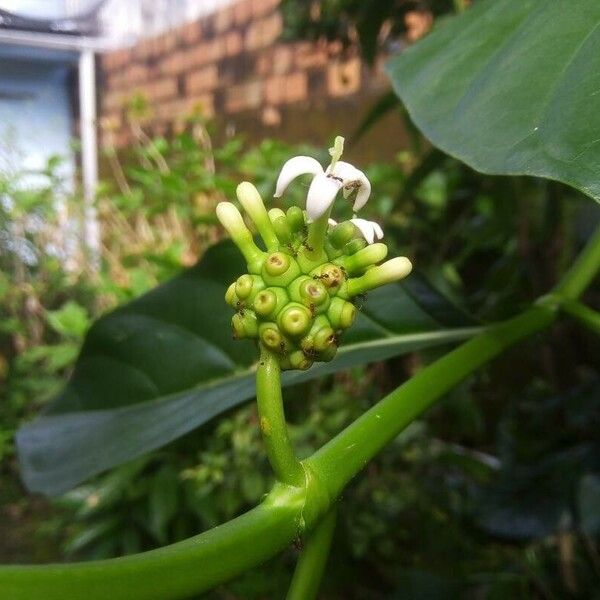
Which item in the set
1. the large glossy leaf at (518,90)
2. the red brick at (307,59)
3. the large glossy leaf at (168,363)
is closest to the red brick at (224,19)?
the red brick at (307,59)

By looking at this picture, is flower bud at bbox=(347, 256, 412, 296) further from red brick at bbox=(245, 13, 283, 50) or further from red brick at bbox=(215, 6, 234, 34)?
red brick at bbox=(215, 6, 234, 34)

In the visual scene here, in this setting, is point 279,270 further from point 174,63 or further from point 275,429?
point 174,63

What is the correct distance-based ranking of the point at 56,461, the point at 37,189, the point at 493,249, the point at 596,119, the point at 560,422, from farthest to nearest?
the point at 37,189 → the point at 493,249 → the point at 560,422 → the point at 56,461 → the point at 596,119

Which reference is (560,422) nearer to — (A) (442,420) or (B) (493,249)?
(B) (493,249)

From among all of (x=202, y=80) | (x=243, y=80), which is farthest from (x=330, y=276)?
(x=202, y=80)

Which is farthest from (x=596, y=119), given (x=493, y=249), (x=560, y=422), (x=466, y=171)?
(x=493, y=249)

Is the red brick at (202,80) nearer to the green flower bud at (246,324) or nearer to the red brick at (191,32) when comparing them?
the red brick at (191,32)

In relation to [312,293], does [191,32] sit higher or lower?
higher
